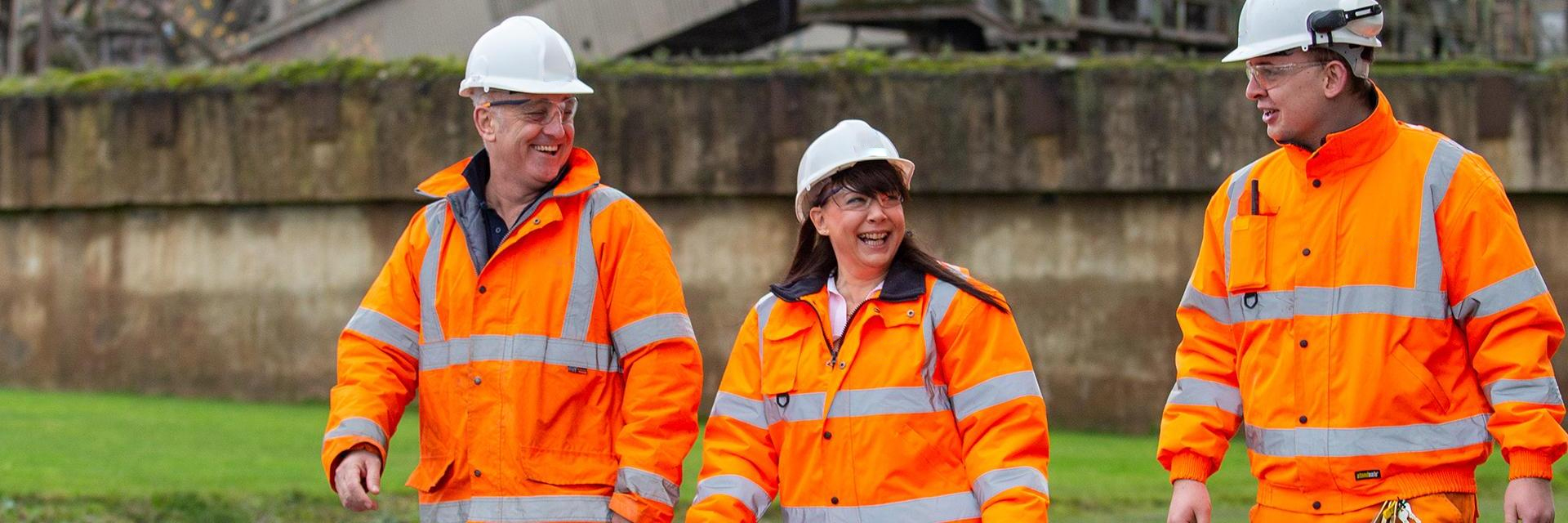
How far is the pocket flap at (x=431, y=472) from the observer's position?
5000mm

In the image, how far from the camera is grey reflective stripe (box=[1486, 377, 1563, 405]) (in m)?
4.23

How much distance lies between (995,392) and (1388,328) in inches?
37.3

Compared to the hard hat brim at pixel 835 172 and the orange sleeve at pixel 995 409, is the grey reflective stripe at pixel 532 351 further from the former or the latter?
the orange sleeve at pixel 995 409

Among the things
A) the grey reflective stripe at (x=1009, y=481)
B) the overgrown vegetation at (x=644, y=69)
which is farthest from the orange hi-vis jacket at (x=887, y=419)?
the overgrown vegetation at (x=644, y=69)

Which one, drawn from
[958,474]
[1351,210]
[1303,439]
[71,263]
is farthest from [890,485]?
[71,263]

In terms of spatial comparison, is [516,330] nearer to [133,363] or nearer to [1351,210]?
[1351,210]

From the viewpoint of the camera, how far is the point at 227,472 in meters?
10.4

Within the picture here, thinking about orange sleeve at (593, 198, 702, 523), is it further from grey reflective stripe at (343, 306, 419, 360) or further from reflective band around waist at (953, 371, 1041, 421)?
reflective band around waist at (953, 371, 1041, 421)

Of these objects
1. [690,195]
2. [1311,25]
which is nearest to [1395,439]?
[1311,25]

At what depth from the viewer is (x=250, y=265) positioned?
14.9 meters

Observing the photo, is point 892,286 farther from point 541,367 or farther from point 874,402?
point 541,367

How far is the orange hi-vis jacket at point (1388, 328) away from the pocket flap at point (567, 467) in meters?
1.68

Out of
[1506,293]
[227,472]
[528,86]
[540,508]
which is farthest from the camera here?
[227,472]

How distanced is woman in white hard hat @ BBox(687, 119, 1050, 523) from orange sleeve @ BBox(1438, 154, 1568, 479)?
1.04 meters
